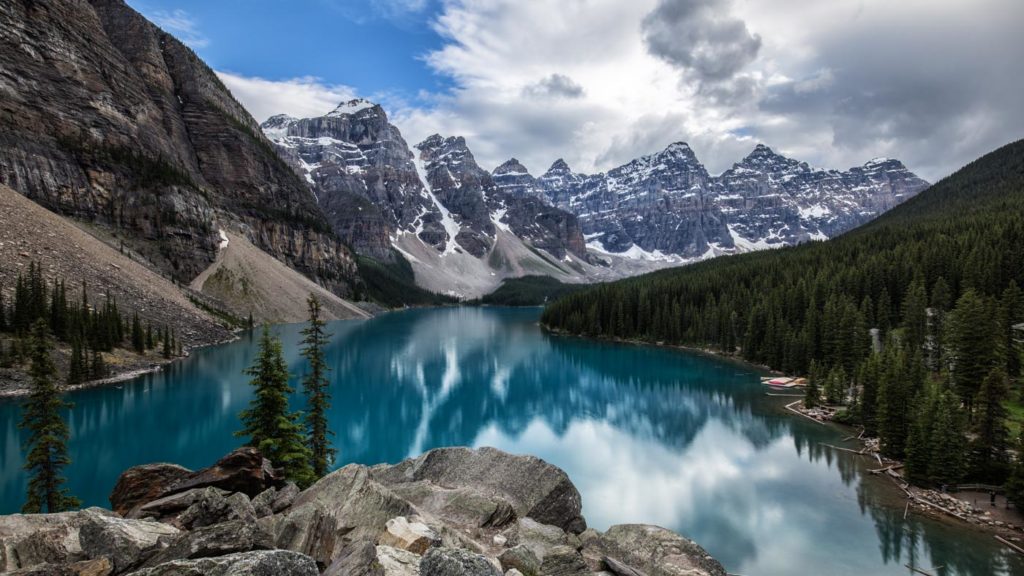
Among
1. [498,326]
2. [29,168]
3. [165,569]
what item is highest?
[29,168]

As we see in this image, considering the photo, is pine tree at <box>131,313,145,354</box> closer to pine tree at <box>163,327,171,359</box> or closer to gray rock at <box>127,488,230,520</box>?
pine tree at <box>163,327,171,359</box>

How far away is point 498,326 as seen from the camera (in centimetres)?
13300

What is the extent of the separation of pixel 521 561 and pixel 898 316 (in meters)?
71.6

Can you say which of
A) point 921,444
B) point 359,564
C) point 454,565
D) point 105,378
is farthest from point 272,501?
point 105,378

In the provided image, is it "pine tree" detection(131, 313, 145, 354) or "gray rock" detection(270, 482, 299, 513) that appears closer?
"gray rock" detection(270, 482, 299, 513)

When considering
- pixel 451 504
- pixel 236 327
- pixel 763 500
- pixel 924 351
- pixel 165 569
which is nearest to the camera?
pixel 165 569

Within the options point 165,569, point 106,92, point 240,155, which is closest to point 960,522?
point 165,569

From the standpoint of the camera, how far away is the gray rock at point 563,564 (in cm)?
1004

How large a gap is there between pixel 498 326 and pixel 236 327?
202 feet

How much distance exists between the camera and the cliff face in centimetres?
9112

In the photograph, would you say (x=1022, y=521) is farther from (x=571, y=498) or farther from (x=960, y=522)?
(x=571, y=498)

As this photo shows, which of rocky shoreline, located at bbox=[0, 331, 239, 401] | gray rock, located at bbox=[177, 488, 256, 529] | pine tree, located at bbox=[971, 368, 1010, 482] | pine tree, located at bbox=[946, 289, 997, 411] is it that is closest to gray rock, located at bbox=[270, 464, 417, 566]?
gray rock, located at bbox=[177, 488, 256, 529]

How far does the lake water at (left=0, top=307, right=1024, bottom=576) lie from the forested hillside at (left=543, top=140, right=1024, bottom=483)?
13.8 feet

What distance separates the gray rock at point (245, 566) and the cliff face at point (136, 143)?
355ft
